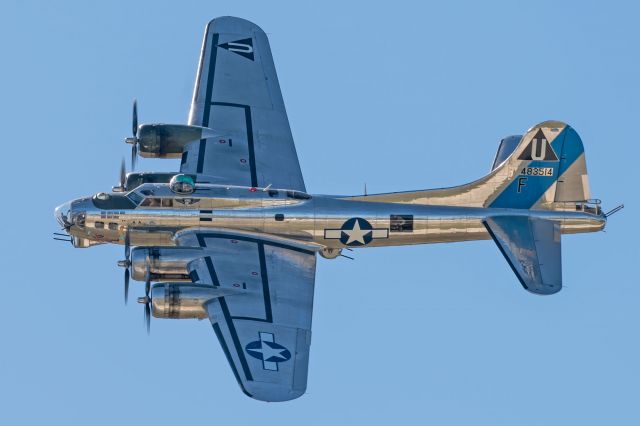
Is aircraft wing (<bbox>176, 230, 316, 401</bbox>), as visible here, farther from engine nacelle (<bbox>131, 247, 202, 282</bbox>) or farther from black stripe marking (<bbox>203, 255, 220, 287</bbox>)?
engine nacelle (<bbox>131, 247, 202, 282</bbox>)

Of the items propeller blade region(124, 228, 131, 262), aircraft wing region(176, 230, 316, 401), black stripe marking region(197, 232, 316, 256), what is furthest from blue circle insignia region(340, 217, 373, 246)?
propeller blade region(124, 228, 131, 262)

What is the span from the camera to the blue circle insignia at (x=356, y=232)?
63.2 m

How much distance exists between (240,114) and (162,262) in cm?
848

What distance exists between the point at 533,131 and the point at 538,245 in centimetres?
468

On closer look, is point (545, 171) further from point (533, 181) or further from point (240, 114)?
point (240, 114)

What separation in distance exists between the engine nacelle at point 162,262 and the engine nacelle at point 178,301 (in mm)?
1345

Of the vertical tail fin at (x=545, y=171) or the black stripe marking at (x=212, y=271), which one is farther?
the vertical tail fin at (x=545, y=171)

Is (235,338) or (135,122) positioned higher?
(135,122)

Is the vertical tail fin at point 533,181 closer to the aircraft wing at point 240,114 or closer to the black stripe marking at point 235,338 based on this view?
the aircraft wing at point 240,114

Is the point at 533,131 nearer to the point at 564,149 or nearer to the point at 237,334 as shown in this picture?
the point at 564,149

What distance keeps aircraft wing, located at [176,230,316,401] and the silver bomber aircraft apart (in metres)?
0.06

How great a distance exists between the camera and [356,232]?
6338 cm

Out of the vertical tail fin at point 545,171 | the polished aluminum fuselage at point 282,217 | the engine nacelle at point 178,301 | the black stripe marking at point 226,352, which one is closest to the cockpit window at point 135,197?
the polished aluminum fuselage at point 282,217

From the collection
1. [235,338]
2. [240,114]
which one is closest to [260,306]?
[235,338]
